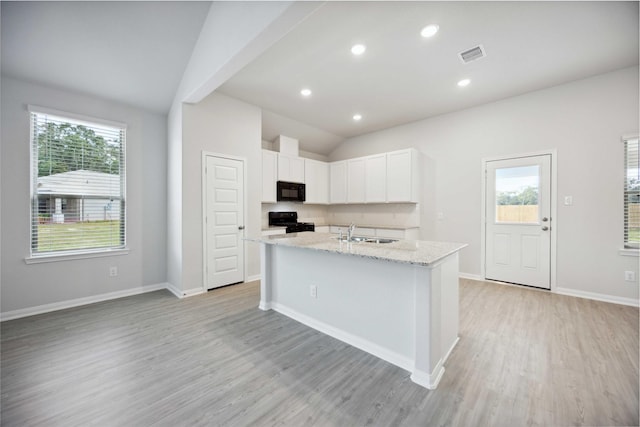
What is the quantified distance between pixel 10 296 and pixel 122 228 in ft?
4.13

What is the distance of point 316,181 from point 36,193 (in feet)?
14.3

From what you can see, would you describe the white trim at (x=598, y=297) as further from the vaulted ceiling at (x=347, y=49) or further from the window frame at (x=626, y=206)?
the vaulted ceiling at (x=347, y=49)

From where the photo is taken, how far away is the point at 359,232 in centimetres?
544

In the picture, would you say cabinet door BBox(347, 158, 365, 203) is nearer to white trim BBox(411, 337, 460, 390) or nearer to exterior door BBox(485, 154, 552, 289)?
exterior door BBox(485, 154, 552, 289)

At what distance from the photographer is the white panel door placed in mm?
3812

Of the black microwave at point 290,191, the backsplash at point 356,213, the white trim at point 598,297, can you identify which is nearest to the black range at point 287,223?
the backsplash at point 356,213

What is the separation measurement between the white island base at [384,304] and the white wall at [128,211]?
252cm

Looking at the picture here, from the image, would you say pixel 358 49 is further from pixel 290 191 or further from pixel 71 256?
pixel 71 256

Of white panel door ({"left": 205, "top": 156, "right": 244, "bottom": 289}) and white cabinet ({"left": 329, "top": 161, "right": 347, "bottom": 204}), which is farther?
white cabinet ({"left": 329, "top": 161, "right": 347, "bottom": 204})

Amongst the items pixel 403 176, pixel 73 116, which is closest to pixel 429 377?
pixel 403 176

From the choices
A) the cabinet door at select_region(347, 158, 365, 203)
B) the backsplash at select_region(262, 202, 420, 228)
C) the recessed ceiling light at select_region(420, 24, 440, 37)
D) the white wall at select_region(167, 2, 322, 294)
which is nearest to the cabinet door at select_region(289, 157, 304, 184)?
the backsplash at select_region(262, 202, 420, 228)

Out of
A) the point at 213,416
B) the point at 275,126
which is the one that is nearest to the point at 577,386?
the point at 213,416

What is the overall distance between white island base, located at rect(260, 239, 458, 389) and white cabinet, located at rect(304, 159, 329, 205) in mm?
2986

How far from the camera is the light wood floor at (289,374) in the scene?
1503 mm
